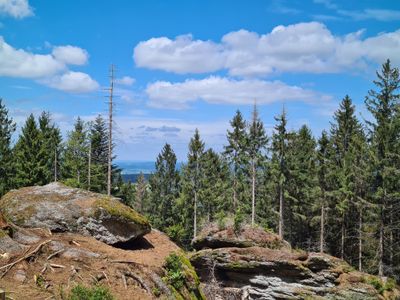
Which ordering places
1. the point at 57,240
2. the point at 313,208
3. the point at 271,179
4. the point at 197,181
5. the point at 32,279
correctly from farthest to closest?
the point at 197,181 → the point at 271,179 → the point at 313,208 → the point at 57,240 → the point at 32,279

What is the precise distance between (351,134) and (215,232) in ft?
69.4

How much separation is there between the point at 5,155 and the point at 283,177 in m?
28.8

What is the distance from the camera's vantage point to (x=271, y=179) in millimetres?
36906

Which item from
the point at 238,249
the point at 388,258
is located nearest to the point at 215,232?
the point at 238,249

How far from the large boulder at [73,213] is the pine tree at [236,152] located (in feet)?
89.2

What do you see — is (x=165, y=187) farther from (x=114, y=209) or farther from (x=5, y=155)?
(x=114, y=209)

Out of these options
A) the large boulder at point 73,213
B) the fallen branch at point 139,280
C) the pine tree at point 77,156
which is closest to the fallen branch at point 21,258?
the large boulder at point 73,213

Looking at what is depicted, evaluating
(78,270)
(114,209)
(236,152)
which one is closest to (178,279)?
(114,209)

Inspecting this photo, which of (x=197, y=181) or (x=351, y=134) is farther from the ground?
(x=351, y=134)

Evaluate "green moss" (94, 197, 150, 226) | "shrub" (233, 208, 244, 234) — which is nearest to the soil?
"green moss" (94, 197, 150, 226)

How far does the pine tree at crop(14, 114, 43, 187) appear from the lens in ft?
127

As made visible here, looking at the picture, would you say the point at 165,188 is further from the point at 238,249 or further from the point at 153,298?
the point at 153,298

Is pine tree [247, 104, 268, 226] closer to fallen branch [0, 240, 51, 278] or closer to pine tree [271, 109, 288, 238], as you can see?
pine tree [271, 109, 288, 238]

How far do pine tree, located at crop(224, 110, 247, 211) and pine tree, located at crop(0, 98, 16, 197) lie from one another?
22785mm
